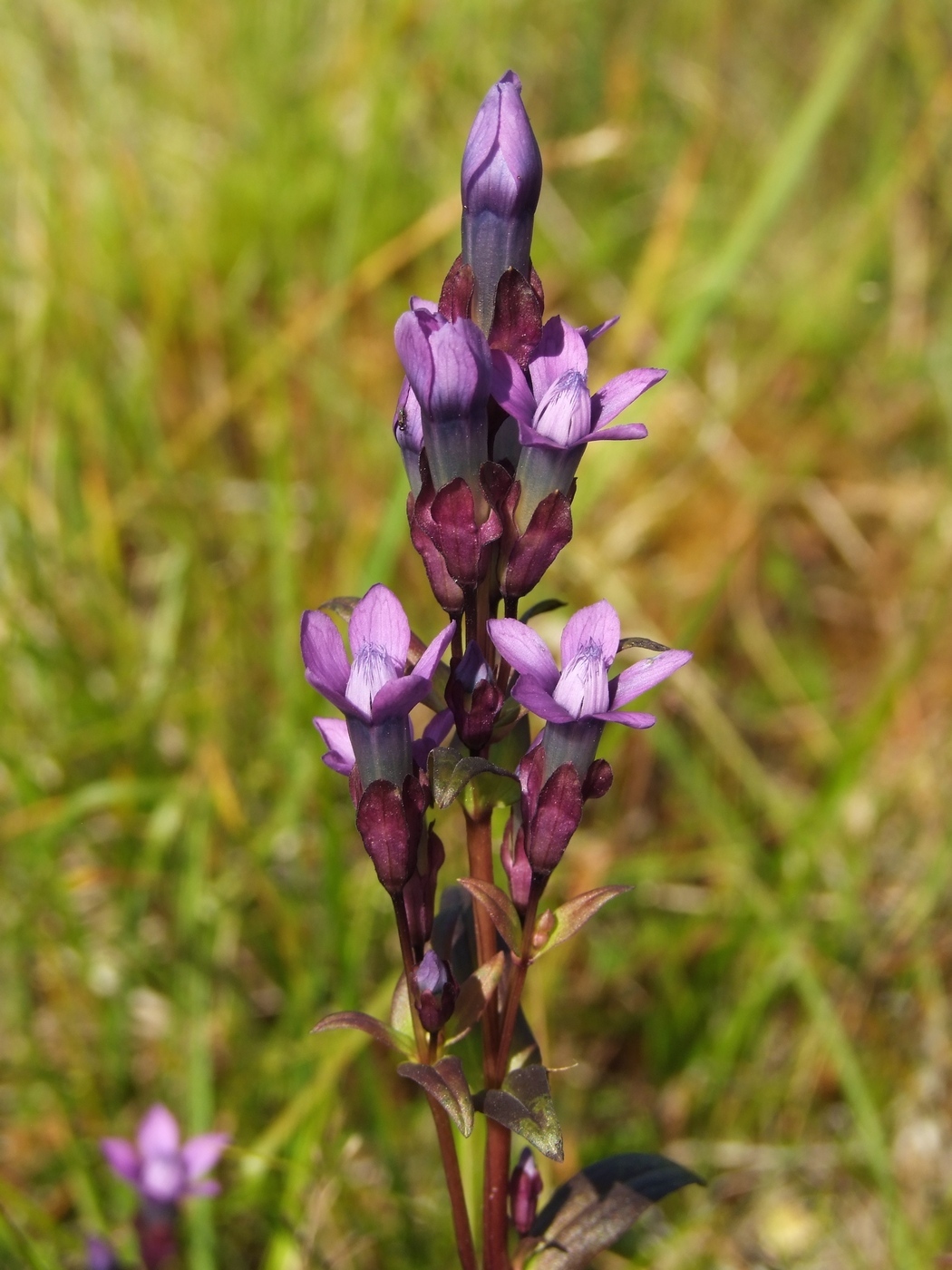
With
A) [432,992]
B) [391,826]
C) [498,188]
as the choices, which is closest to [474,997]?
[432,992]

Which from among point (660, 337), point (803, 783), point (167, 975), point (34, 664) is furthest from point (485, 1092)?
point (660, 337)

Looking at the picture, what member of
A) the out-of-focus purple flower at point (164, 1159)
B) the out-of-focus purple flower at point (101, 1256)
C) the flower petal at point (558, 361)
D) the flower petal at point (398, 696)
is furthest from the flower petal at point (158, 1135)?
the flower petal at point (558, 361)

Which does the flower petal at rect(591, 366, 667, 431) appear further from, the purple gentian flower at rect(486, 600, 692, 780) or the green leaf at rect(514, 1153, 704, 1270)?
the green leaf at rect(514, 1153, 704, 1270)

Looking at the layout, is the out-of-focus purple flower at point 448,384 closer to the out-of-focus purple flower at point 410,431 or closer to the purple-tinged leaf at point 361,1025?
the out-of-focus purple flower at point 410,431

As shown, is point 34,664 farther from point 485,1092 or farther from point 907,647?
point 907,647

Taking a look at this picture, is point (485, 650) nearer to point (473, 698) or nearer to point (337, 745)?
point (473, 698)

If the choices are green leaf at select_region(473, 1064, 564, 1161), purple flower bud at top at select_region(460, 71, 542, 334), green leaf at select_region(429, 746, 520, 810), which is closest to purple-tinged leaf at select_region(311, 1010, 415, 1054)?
green leaf at select_region(473, 1064, 564, 1161)
